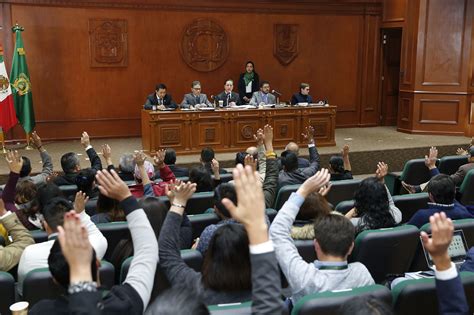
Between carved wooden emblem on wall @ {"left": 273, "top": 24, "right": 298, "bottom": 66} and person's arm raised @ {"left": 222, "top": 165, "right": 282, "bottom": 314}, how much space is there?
376 inches

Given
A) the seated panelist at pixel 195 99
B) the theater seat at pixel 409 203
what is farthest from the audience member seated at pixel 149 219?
the seated panelist at pixel 195 99

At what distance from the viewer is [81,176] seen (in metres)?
4.19

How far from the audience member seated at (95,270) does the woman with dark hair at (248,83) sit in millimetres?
8088

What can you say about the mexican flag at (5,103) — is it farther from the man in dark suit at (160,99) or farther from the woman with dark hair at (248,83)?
Result: the woman with dark hair at (248,83)

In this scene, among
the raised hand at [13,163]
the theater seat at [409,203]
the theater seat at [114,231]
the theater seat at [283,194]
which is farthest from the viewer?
the theater seat at [283,194]

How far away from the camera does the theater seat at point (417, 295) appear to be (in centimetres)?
222

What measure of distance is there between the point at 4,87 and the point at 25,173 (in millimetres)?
4356

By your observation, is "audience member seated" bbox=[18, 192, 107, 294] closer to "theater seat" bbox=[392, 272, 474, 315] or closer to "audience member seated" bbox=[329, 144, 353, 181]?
"theater seat" bbox=[392, 272, 474, 315]

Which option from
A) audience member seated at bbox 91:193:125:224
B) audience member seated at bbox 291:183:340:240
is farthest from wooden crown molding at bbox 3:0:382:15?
audience member seated at bbox 291:183:340:240

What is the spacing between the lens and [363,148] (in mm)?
8992

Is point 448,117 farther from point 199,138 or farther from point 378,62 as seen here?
point 199,138

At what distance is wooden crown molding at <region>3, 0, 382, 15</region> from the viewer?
9.36m

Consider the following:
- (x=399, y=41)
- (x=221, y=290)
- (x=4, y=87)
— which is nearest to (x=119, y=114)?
(x=4, y=87)

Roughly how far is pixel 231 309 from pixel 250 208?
0.40 metres
